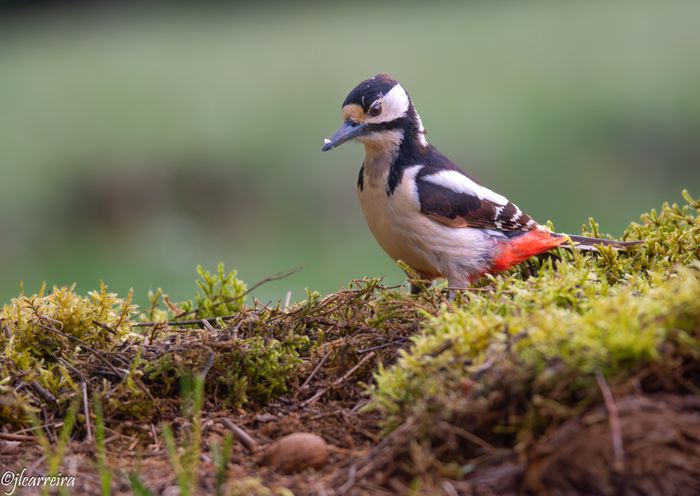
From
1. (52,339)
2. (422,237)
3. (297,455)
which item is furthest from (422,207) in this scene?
(297,455)

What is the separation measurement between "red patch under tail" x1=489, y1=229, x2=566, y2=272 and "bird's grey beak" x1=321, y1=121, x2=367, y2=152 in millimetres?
803

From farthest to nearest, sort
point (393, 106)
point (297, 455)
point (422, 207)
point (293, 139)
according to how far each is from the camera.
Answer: point (293, 139), point (393, 106), point (422, 207), point (297, 455)

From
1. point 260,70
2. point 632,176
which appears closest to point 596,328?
point 632,176

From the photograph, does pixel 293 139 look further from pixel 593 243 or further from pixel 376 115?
pixel 593 243

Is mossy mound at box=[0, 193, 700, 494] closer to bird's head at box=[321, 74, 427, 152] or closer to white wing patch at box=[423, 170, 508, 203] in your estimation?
white wing patch at box=[423, 170, 508, 203]

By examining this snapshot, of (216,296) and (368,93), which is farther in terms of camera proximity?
(368,93)

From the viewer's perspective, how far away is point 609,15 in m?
12.9

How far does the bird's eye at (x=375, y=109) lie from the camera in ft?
12.5

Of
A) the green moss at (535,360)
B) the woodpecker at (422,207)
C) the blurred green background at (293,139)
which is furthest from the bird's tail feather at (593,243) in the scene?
the blurred green background at (293,139)

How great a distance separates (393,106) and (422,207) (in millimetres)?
490

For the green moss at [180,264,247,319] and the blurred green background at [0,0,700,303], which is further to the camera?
the blurred green background at [0,0,700,303]

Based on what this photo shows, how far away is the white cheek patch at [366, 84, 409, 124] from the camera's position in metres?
3.85

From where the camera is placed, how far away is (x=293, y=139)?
9.42m

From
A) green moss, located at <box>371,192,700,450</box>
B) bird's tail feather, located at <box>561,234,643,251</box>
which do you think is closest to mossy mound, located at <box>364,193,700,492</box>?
green moss, located at <box>371,192,700,450</box>
